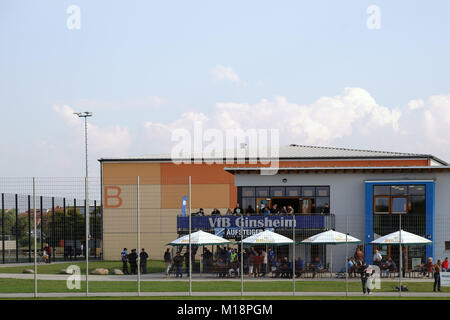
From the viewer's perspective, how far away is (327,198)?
45719 mm

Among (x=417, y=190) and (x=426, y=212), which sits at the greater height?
(x=417, y=190)

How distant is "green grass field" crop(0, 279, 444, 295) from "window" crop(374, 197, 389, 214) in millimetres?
10226

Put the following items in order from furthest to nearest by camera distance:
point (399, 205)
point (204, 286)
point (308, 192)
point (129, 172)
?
point (129, 172), point (308, 192), point (399, 205), point (204, 286)

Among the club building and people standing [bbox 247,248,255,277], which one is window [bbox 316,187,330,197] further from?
people standing [bbox 247,248,255,277]

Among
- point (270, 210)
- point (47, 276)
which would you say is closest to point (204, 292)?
→ point (47, 276)

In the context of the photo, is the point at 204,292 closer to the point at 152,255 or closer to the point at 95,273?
the point at 95,273

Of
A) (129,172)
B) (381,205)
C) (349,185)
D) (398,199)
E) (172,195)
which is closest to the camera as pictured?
(398,199)

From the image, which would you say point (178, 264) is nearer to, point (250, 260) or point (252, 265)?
point (250, 260)

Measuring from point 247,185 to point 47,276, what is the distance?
13.5 metres

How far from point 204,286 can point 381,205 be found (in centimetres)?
1569

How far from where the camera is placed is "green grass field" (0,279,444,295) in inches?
1226

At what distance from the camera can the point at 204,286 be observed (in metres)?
32.7

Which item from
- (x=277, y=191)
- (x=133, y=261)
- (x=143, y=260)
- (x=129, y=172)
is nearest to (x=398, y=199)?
(x=277, y=191)
